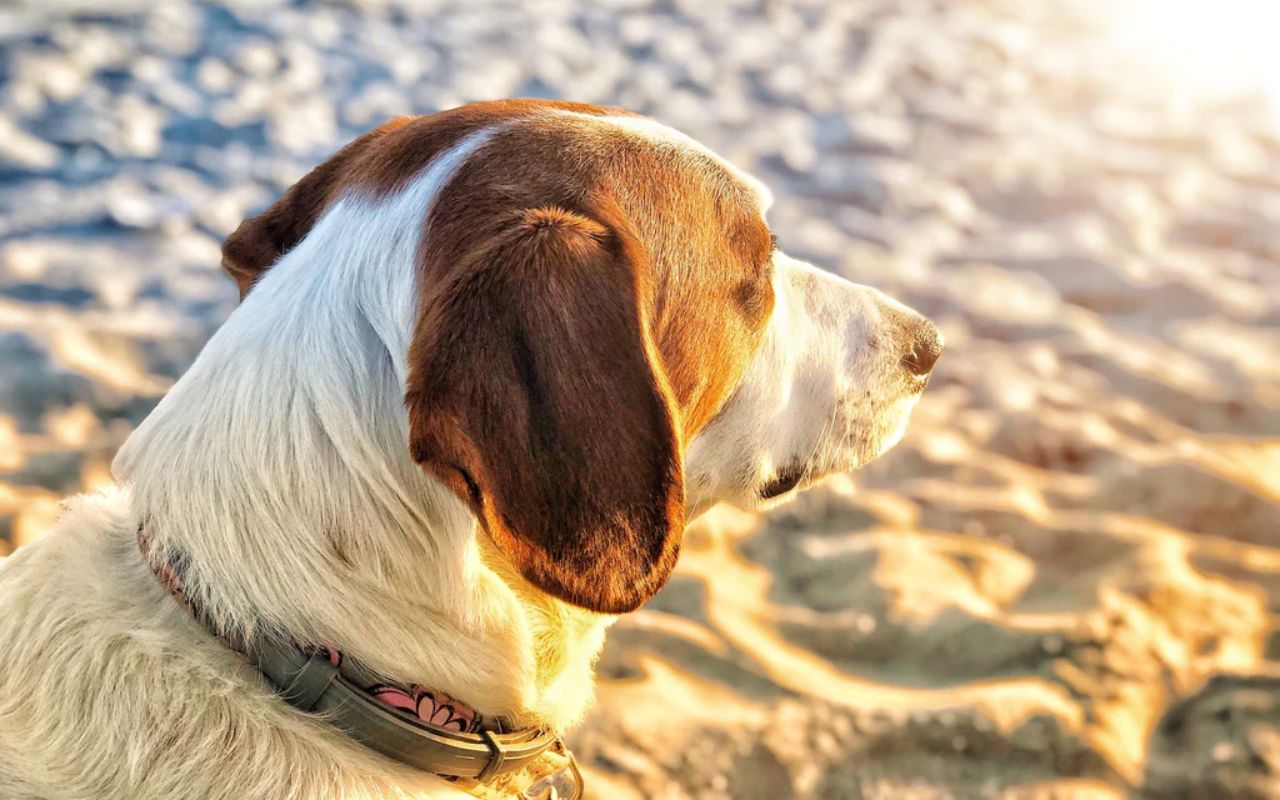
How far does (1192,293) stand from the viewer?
5.15m

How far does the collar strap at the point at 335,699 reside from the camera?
173 centimetres

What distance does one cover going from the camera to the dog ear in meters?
2.19

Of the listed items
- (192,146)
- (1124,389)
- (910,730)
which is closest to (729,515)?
(910,730)

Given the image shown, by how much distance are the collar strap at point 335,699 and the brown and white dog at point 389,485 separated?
0.02 metres

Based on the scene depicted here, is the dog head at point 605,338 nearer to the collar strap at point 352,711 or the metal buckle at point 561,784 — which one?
the collar strap at point 352,711

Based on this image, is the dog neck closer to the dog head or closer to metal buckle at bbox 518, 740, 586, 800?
the dog head

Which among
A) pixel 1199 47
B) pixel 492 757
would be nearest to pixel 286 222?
pixel 492 757

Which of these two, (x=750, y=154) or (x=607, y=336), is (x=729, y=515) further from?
(x=750, y=154)

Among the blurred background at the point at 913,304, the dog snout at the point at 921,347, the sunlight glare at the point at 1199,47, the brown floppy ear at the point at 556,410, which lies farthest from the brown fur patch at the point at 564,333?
the sunlight glare at the point at 1199,47

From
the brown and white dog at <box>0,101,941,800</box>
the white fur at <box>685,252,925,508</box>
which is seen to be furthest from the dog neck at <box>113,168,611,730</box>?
the white fur at <box>685,252,925,508</box>

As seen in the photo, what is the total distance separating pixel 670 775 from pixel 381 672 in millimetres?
1317

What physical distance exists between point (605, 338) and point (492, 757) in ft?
2.34

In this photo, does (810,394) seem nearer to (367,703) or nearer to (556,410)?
(556,410)

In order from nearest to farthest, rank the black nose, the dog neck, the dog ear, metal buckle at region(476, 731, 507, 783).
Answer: the dog neck → metal buckle at region(476, 731, 507, 783) → the dog ear → the black nose
